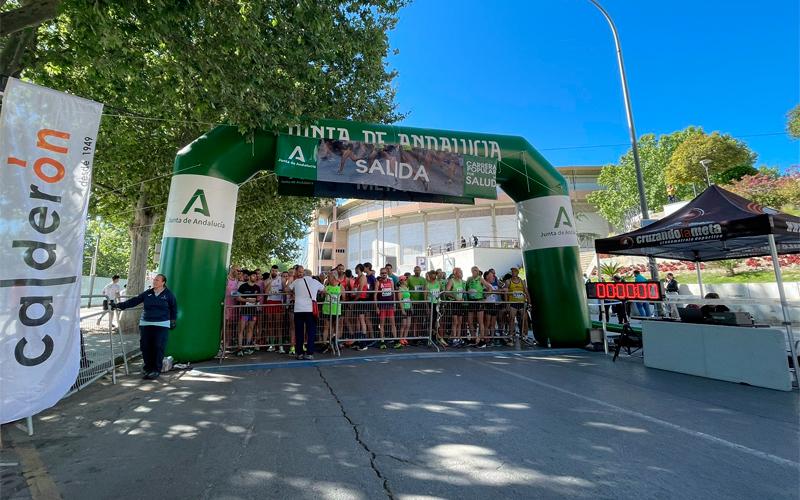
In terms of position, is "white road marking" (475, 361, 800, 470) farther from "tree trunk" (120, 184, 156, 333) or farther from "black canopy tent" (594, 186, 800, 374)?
"tree trunk" (120, 184, 156, 333)

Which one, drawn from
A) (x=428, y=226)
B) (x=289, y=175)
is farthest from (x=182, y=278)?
(x=428, y=226)

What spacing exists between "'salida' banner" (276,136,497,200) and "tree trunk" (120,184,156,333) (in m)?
7.64

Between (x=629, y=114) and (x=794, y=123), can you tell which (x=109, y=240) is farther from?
(x=794, y=123)

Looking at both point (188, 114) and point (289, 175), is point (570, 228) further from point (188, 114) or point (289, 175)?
point (188, 114)

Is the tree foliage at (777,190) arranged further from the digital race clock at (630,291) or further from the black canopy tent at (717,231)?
the digital race clock at (630,291)

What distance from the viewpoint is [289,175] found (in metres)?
7.35

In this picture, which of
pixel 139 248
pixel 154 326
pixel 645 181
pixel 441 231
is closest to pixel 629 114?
pixel 154 326

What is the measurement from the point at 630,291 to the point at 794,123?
36.5 meters

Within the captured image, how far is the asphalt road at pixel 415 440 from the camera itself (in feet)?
8.61

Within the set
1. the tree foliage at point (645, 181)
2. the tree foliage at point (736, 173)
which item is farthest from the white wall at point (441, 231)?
the tree foliage at point (736, 173)

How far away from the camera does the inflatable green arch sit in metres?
6.67

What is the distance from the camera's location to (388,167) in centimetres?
800

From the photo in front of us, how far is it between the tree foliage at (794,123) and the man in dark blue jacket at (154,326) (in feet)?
141

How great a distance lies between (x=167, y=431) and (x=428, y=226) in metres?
48.5
